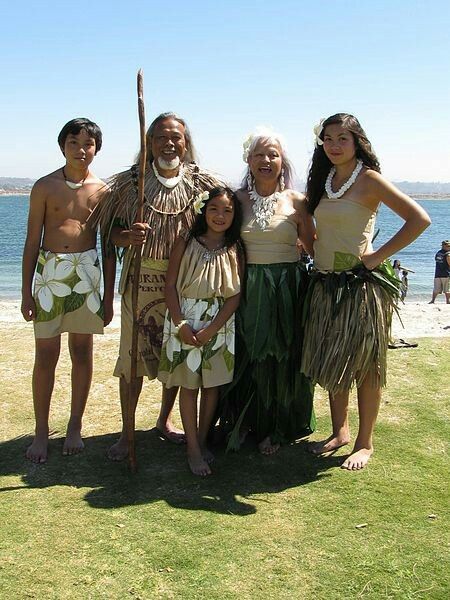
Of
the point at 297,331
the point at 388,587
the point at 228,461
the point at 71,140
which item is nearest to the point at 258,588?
the point at 388,587

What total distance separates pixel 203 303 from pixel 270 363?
1.82 feet

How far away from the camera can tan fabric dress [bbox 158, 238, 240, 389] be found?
3.27m

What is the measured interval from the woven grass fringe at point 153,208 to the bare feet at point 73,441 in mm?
1122

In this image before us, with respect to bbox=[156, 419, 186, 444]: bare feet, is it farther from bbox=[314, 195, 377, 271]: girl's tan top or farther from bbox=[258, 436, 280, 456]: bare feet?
bbox=[314, 195, 377, 271]: girl's tan top

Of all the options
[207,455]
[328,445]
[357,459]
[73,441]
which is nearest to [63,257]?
[73,441]

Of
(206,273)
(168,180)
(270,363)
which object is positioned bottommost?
(270,363)

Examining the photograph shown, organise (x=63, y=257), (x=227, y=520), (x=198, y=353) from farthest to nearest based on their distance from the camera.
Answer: (x=63, y=257) → (x=198, y=353) → (x=227, y=520)

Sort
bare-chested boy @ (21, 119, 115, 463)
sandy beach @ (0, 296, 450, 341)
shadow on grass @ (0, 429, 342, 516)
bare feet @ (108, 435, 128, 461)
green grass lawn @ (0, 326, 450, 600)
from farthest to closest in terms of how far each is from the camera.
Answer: sandy beach @ (0, 296, 450, 341) < bare feet @ (108, 435, 128, 461) < bare-chested boy @ (21, 119, 115, 463) < shadow on grass @ (0, 429, 342, 516) < green grass lawn @ (0, 326, 450, 600)

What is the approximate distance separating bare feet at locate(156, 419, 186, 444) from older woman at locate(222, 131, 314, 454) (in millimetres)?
393

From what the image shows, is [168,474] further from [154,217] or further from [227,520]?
[154,217]

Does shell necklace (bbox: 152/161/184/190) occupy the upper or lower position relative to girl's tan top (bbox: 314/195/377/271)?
upper

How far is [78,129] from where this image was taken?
341 centimetres

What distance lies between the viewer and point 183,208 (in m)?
3.42

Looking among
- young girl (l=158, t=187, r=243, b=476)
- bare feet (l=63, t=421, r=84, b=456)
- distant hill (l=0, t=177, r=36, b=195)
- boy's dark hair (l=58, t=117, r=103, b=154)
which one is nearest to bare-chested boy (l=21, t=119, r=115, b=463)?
boy's dark hair (l=58, t=117, r=103, b=154)
